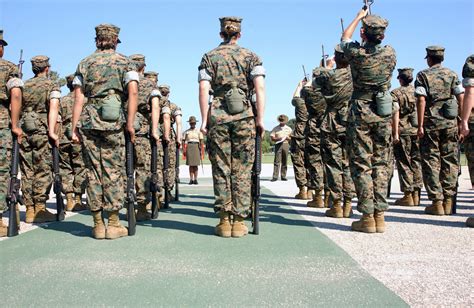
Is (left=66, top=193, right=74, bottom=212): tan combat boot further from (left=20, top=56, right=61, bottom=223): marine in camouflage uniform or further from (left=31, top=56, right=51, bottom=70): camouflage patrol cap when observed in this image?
(left=31, top=56, right=51, bottom=70): camouflage patrol cap

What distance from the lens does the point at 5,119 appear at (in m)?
5.65

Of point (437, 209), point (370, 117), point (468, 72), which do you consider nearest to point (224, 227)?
point (370, 117)

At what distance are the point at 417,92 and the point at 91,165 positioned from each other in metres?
4.67

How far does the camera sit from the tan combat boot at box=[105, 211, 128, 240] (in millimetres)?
5191

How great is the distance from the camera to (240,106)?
523 centimetres

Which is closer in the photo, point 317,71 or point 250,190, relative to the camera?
point 250,190

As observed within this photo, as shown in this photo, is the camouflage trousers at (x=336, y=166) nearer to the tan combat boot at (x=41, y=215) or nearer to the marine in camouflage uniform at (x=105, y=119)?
the marine in camouflage uniform at (x=105, y=119)

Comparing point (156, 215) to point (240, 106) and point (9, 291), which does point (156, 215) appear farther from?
point (9, 291)

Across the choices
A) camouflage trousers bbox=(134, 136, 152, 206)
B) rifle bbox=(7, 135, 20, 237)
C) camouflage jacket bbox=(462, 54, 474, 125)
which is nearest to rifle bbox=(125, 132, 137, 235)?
camouflage trousers bbox=(134, 136, 152, 206)

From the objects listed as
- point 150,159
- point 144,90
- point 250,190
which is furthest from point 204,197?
point 250,190

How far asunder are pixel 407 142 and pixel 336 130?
2188 millimetres

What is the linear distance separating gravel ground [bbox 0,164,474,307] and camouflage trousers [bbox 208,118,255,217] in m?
1.10

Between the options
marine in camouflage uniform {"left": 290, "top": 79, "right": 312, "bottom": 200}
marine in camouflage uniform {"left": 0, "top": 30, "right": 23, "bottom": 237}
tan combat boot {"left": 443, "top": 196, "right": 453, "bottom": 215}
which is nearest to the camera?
marine in camouflage uniform {"left": 0, "top": 30, "right": 23, "bottom": 237}

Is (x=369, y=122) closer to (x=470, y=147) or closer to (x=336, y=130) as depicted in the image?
(x=336, y=130)
